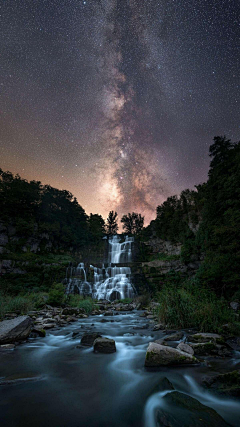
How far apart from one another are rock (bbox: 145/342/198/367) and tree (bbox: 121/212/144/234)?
55532mm

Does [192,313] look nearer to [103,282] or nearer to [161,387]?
[161,387]

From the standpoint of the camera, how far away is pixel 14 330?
496cm

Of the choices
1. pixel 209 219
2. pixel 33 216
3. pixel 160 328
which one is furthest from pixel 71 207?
pixel 160 328

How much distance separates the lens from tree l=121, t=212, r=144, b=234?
59.1 metres

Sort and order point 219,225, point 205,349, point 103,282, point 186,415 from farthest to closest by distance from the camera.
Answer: point 103,282 → point 219,225 → point 205,349 → point 186,415

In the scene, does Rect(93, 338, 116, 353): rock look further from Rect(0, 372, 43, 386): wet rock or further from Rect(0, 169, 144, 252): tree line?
Rect(0, 169, 144, 252): tree line

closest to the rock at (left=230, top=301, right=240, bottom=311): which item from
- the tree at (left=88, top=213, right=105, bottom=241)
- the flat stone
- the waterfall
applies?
the flat stone

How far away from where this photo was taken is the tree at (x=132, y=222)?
194 feet

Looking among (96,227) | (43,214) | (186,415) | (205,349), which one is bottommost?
(205,349)

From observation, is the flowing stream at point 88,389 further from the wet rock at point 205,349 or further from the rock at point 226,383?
the wet rock at point 205,349

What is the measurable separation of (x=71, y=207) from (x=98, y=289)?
27056 mm

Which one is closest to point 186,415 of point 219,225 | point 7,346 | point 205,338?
point 205,338

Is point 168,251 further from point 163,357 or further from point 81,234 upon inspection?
point 163,357

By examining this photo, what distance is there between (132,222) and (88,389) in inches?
2249
